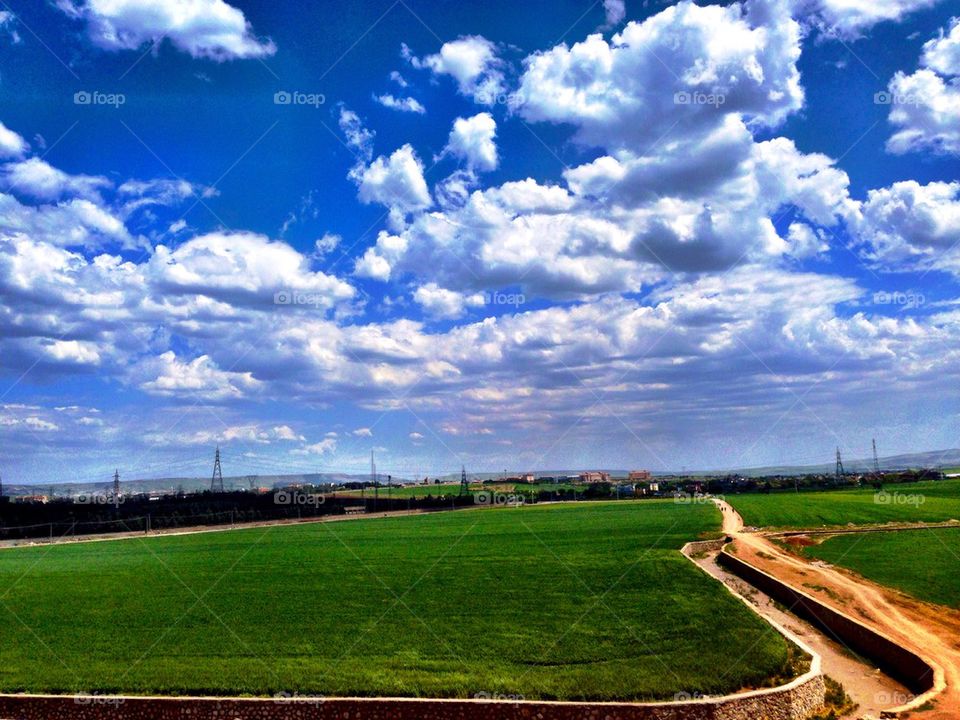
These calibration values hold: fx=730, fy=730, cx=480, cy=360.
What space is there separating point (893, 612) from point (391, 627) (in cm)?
1766

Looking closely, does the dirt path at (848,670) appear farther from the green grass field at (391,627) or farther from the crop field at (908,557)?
the crop field at (908,557)

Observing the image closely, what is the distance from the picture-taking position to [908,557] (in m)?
37.6

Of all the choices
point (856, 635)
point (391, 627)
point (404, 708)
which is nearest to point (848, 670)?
point (856, 635)

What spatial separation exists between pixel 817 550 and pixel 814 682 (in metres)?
28.2

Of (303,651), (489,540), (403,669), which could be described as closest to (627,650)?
(403,669)

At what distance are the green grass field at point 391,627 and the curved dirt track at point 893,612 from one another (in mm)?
3694

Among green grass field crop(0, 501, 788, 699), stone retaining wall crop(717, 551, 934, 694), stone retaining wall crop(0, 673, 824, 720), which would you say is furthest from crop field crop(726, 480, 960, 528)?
stone retaining wall crop(0, 673, 824, 720)

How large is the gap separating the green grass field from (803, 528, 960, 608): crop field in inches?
335

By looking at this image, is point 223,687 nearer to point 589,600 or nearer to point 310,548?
point 589,600

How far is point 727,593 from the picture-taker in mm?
26875

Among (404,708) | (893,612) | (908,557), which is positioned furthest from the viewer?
(908,557)

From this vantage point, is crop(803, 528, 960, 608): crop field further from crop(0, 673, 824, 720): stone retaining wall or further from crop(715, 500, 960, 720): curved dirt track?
crop(0, 673, 824, 720): stone retaining wall

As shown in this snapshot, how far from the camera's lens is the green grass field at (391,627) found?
18.5 m

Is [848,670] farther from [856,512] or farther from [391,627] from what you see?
[856,512]
